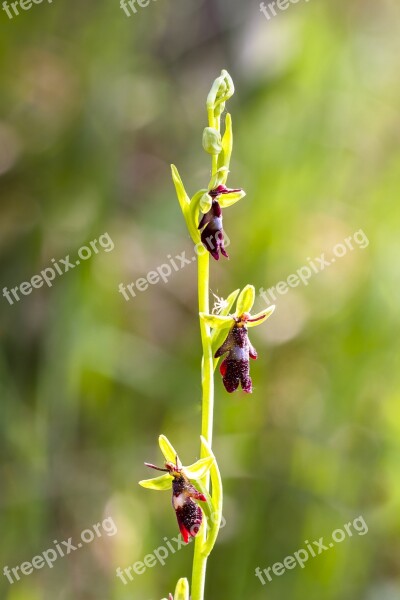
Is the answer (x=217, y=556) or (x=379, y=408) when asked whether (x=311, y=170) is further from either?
(x=217, y=556)

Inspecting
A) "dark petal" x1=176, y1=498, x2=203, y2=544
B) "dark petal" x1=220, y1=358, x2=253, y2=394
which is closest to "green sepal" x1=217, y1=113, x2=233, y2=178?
"dark petal" x1=220, y1=358, x2=253, y2=394

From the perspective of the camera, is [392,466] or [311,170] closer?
[392,466]

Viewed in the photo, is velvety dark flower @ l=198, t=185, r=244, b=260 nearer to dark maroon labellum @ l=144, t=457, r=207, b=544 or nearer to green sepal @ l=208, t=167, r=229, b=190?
green sepal @ l=208, t=167, r=229, b=190

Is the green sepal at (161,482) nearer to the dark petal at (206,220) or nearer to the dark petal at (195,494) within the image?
the dark petal at (195,494)

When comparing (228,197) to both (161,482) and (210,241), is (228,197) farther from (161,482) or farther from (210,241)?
(161,482)

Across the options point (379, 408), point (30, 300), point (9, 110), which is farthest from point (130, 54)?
point (379, 408)

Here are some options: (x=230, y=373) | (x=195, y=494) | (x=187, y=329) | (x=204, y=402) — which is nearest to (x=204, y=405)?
(x=204, y=402)
